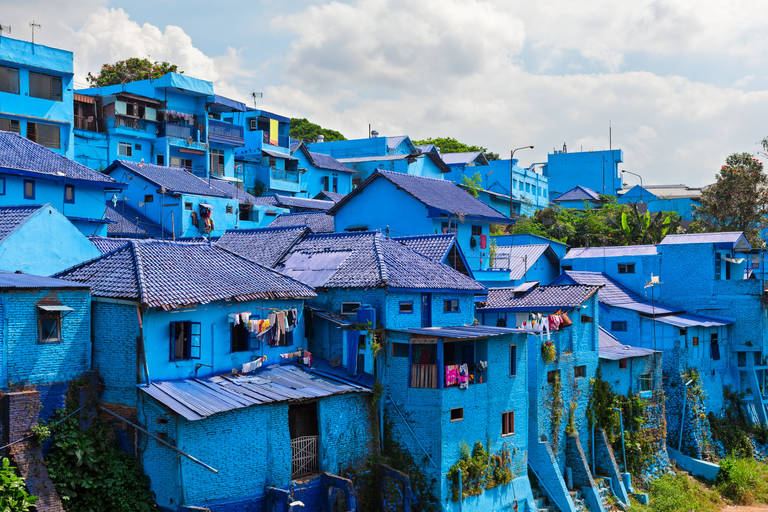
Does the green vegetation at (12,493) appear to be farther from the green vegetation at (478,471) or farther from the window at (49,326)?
the green vegetation at (478,471)

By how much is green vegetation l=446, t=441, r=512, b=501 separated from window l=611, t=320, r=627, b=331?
1815cm

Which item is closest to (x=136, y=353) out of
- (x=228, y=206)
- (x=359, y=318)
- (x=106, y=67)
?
(x=359, y=318)

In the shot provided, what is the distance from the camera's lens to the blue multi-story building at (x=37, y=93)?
50375 millimetres

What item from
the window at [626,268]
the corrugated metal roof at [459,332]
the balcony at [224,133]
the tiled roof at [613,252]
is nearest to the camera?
the corrugated metal roof at [459,332]

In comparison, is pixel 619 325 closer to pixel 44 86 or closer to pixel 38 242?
pixel 38 242

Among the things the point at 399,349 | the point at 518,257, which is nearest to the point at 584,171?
the point at 518,257

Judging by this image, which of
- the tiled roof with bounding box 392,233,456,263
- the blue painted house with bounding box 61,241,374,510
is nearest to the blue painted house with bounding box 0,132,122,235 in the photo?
the blue painted house with bounding box 61,241,374,510

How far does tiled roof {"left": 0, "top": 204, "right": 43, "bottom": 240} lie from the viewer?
3125 cm

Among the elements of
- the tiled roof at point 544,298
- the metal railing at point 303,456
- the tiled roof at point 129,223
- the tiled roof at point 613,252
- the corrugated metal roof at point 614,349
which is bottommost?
the metal railing at point 303,456

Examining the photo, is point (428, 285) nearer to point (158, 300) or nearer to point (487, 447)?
point (487, 447)

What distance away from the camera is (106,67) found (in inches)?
2921

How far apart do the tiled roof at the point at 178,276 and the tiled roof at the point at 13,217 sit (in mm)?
3553

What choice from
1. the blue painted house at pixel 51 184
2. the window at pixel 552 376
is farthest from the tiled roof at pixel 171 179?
the window at pixel 552 376

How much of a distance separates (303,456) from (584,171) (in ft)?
244
